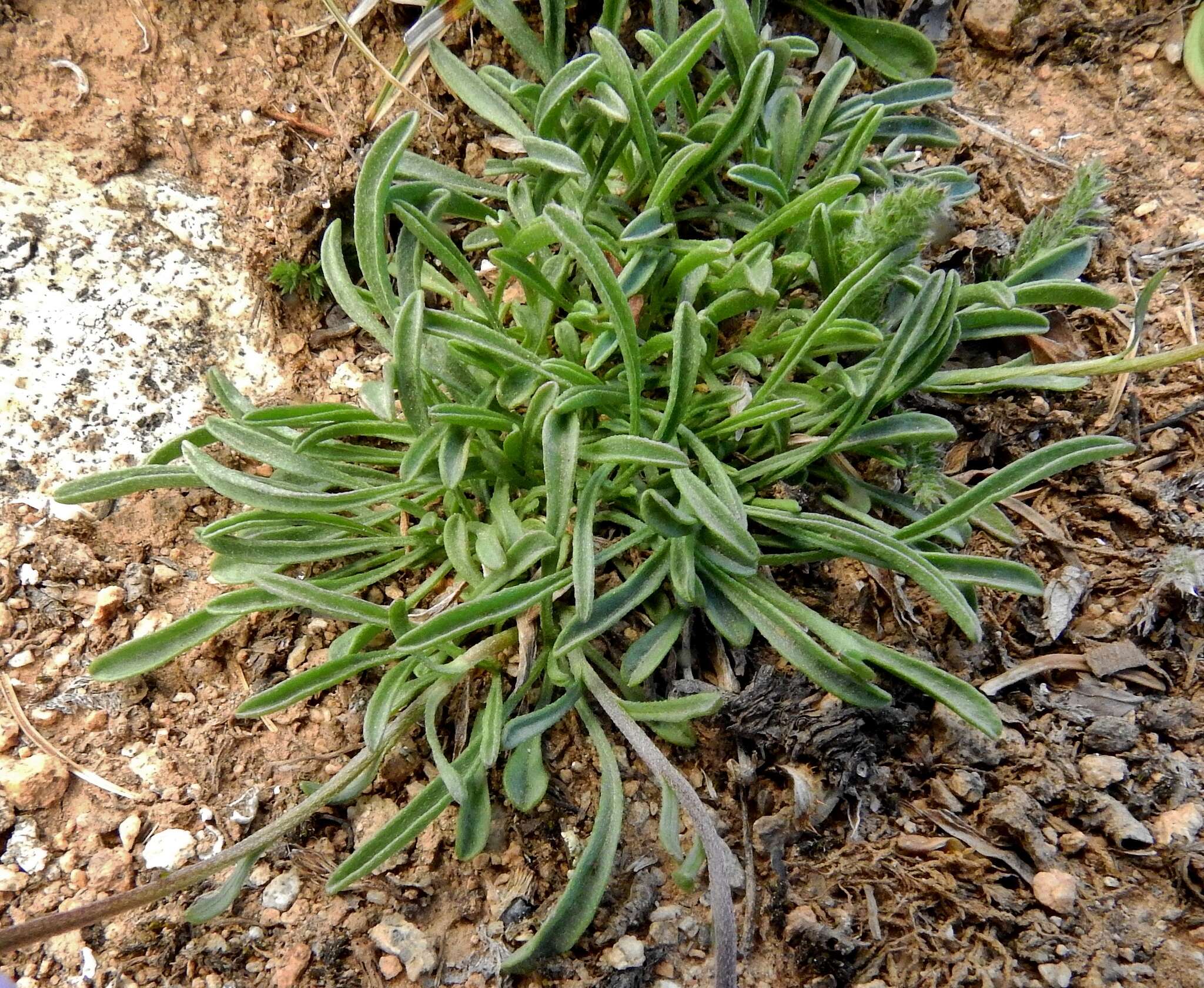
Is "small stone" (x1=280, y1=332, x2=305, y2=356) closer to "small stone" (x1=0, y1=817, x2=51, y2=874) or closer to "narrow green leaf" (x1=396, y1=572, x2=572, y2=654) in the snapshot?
"narrow green leaf" (x1=396, y1=572, x2=572, y2=654)

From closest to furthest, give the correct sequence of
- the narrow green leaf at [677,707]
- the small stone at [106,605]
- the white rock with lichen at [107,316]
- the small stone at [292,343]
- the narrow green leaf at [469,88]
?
1. the narrow green leaf at [677,707]
2. the small stone at [106,605]
3. the white rock with lichen at [107,316]
4. the narrow green leaf at [469,88]
5. the small stone at [292,343]

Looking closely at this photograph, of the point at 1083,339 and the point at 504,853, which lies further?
the point at 1083,339

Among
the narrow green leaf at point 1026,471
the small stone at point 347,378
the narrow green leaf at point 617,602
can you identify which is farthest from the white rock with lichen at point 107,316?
the narrow green leaf at point 1026,471

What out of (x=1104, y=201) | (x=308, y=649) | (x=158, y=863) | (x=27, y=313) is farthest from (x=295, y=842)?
(x=1104, y=201)

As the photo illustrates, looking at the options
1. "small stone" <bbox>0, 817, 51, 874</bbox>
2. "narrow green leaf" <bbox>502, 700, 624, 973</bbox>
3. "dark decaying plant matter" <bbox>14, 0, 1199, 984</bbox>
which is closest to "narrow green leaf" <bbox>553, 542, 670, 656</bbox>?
"dark decaying plant matter" <bbox>14, 0, 1199, 984</bbox>

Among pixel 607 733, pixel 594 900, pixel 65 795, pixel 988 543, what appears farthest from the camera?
pixel 988 543

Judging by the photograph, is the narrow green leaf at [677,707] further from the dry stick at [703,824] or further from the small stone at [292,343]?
the small stone at [292,343]

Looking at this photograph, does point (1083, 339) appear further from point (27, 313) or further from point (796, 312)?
point (27, 313)
